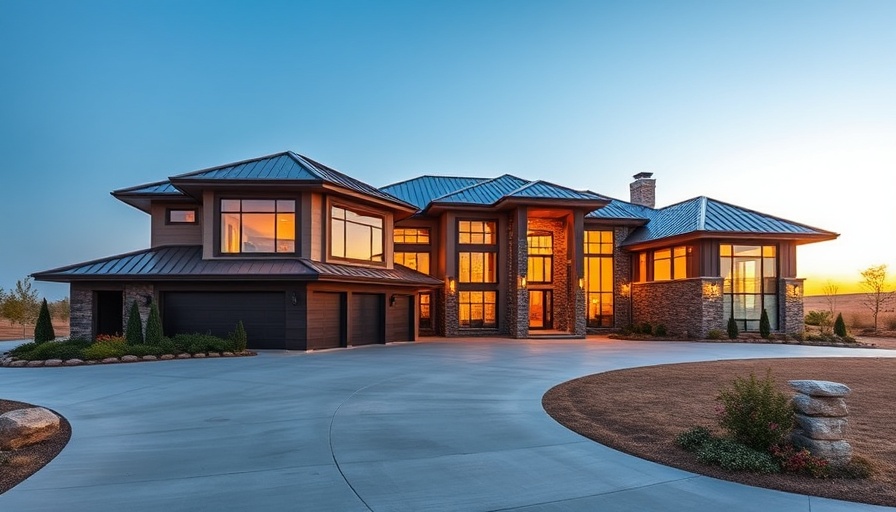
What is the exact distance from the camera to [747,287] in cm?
2509

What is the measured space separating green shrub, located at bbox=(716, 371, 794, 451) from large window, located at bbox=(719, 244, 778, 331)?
865 inches

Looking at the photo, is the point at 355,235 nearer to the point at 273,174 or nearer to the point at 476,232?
the point at 273,174

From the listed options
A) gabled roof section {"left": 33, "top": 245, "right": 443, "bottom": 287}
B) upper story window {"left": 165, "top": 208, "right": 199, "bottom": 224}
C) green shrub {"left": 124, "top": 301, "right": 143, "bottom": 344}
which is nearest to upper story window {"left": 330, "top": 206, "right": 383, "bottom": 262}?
gabled roof section {"left": 33, "top": 245, "right": 443, "bottom": 287}

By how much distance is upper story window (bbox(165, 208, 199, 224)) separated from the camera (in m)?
20.7

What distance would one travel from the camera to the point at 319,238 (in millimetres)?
18922

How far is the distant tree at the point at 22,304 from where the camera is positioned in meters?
24.3

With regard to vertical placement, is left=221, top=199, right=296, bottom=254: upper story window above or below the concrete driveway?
above

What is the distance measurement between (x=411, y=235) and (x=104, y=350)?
1604 centimetres

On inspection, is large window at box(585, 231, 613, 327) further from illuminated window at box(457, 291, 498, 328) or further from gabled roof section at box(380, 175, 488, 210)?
gabled roof section at box(380, 175, 488, 210)

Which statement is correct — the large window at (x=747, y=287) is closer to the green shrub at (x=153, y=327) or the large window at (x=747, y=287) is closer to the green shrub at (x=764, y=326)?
Result: the green shrub at (x=764, y=326)

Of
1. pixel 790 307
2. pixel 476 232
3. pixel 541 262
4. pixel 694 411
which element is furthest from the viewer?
pixel 541 262

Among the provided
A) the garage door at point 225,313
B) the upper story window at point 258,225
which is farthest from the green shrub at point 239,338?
the upper story window at point 258,225

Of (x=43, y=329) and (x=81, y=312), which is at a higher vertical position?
(x=81, y=312)

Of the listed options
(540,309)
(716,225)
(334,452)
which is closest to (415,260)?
(540,309)
